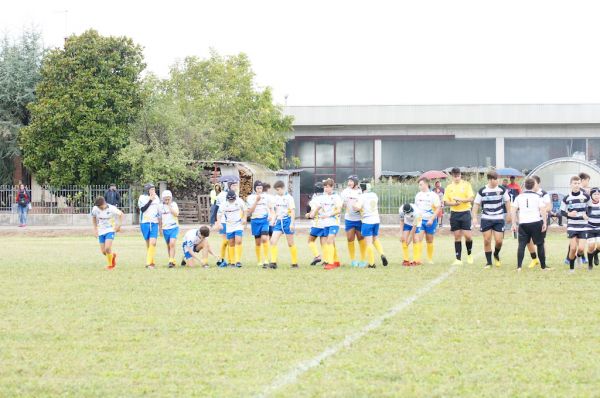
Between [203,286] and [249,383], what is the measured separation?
8.56m

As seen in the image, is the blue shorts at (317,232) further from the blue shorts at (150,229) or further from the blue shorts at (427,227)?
the blue shorts at (150,229)

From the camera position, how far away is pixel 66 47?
169 ft

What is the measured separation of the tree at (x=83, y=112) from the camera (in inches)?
1970

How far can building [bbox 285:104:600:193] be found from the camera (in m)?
63.1

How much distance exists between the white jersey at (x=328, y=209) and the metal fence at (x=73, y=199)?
29.0 metres

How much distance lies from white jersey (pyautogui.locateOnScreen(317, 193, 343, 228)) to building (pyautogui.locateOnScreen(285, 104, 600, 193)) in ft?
142

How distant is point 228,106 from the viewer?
57250mm

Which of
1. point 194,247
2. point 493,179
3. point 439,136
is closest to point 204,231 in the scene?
point 194,247

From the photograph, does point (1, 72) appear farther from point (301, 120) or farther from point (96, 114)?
point (301, 120)

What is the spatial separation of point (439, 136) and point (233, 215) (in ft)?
147

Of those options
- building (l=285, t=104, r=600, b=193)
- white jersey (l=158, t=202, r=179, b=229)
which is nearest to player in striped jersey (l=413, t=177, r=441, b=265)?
white jersey (l=158, t=202, r=179, b=229)

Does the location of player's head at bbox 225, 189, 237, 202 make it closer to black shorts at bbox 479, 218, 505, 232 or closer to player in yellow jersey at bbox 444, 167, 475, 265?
player in yellow jersey at bbox 444, 167, 475, 265

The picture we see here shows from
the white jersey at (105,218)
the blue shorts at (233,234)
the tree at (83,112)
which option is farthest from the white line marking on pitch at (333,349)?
the tree at (83,112)

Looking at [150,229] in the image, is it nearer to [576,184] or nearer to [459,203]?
[459,203]
